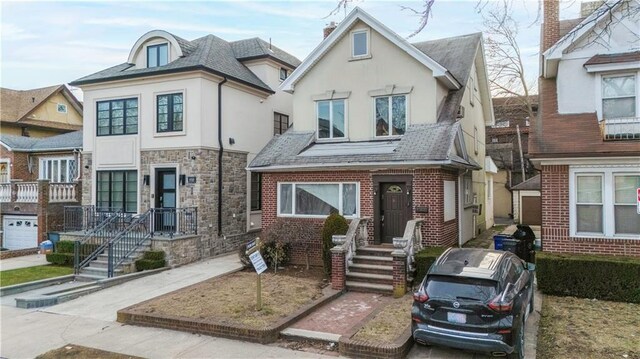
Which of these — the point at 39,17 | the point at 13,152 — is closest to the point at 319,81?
the point at 39,17

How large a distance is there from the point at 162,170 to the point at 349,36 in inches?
361

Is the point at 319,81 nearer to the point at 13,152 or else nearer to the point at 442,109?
the point at 442,109

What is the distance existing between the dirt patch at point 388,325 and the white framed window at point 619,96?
7.78 metres

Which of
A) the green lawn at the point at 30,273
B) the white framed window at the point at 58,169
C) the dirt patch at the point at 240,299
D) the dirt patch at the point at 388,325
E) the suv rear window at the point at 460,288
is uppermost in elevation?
the white framed window at the point at 58,169

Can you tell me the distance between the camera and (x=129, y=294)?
11641mm

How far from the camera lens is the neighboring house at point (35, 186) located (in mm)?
19391

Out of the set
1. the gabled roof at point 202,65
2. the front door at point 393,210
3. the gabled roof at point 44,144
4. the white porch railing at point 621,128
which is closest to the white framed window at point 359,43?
the front door at point 393,210

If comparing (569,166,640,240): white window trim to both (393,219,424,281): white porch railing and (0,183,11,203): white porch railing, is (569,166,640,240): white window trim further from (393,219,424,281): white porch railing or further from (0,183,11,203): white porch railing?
(0,183,11,203): white porch railing

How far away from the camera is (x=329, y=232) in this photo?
13.0 meters

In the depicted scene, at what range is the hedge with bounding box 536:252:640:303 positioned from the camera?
31.9ft

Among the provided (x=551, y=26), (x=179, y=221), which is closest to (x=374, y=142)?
(x=551, y=26)

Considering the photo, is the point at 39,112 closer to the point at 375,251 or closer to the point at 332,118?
the point at 332,118

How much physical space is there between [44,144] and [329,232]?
19.6 meters

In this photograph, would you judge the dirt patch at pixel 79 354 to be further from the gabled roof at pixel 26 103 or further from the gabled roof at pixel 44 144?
the gabled roof at pixel 26 103
